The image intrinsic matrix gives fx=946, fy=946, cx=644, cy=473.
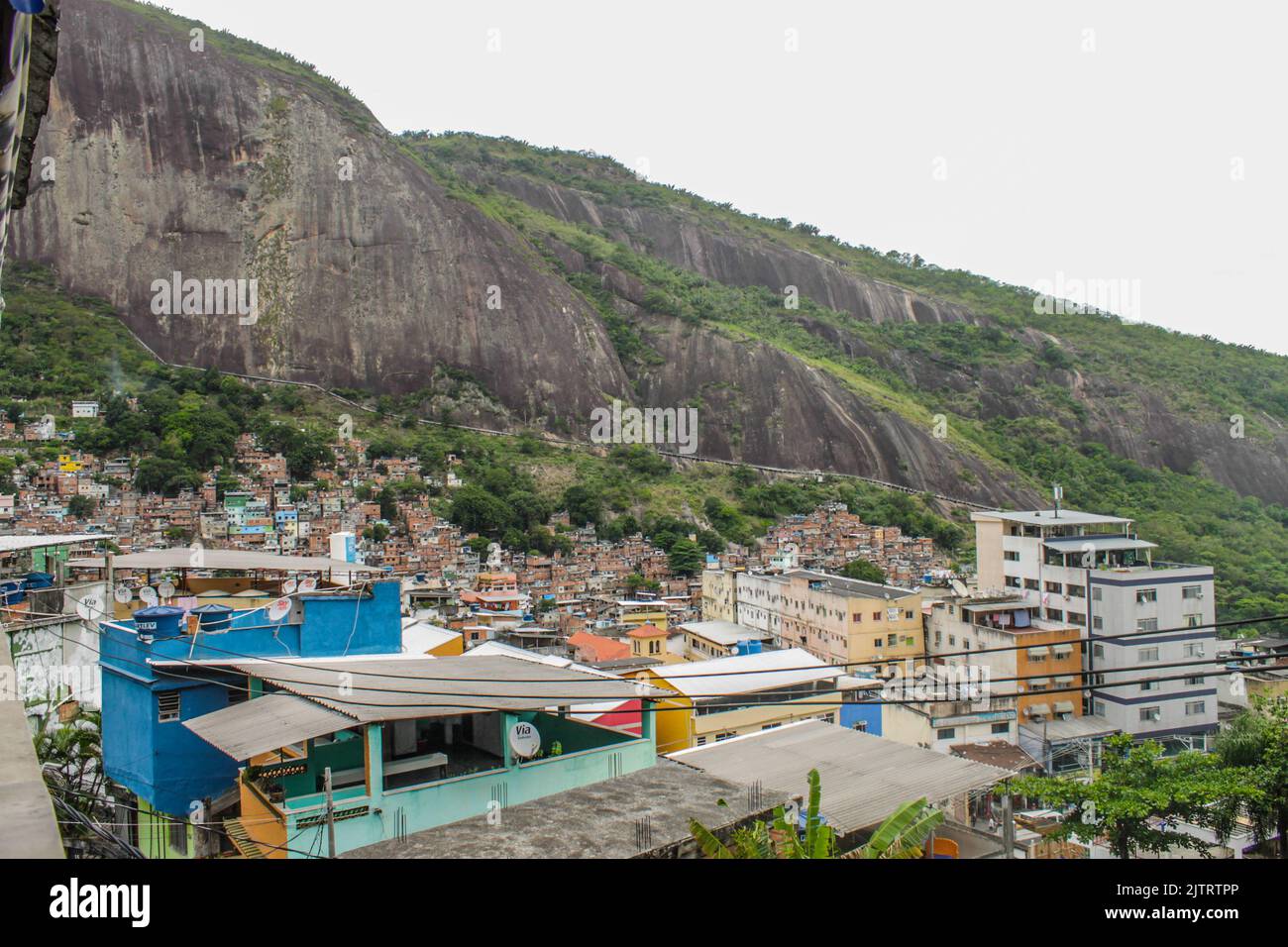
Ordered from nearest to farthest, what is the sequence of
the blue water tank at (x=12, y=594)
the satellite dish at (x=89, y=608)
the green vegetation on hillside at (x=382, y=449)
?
the blue water tank at (x=12, y=594) < the satellite dish at (x=89, y=608) < the green vegetation on hillside at (x=382, y=449)

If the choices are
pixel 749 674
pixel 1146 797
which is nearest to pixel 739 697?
pixel 749 674

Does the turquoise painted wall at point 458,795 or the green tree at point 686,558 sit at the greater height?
the turquoise painted wall at point 458,795

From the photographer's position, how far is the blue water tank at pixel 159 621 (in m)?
8.16

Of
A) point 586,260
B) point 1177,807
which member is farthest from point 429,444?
point 1177,807

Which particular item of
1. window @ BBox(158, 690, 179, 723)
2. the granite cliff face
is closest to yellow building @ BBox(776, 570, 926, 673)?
window @ BBox(158, 690, 179, 723)

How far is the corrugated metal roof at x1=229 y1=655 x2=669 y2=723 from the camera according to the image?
666cm

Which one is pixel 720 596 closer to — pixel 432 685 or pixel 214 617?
pixel 214 617

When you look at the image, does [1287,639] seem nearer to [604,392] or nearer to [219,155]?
[604,392]

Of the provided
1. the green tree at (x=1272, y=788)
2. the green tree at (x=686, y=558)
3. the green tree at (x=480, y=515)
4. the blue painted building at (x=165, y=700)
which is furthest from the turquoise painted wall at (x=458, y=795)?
the green tree at (x=480, y=515)

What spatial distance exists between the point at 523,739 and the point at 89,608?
7.60 meters

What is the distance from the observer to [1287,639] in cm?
2555

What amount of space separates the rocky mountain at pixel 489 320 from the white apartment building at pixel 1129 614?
30.9 meters

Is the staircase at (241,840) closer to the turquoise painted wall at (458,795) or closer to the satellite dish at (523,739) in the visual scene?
the turquoise painted wall at (458,795)

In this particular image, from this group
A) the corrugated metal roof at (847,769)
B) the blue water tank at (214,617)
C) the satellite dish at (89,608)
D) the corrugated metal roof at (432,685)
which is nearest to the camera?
the corrugated metal roof at (432,685)
